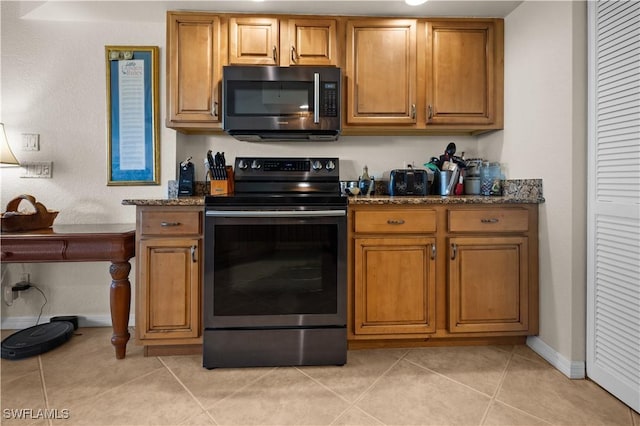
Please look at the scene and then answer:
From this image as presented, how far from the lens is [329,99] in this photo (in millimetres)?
2086

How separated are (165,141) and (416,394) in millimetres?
2194

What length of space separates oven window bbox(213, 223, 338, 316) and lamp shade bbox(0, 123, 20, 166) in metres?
A: 1.50

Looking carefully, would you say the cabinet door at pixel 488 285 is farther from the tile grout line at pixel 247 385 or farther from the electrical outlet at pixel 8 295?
the electrical outlet at pixel 8 295

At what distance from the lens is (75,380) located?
1.69 metres

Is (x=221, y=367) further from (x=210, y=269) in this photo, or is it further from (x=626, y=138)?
(x=626, y=138)

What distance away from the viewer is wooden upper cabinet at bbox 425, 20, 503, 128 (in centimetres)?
222

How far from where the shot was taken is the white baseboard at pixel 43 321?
2312 mm

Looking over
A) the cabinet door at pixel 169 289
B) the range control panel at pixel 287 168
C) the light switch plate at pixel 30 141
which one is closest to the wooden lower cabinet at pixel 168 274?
the cabinet door at pixel 169 289

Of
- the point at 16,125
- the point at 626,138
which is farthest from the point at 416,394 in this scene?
the point at 16,125

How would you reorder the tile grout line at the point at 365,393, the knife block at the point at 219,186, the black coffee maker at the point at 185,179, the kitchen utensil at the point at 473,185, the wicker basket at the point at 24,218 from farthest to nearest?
1. the kitchen utensil at the point at 473,185
2. the black coffee maker at the point at 185,179
3. the knife block at the point at 219,186
4. the wicker basket at the point at 24,218
5. the tile grout line at the point at 365,393

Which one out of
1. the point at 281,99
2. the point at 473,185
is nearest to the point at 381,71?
the point at 281,99

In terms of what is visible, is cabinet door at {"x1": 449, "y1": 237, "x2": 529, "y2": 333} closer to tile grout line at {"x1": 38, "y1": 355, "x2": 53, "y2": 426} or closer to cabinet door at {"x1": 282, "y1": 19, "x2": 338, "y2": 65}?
cabinet door at {"x1": 282, "y1": 19, "x2": 338, "y2": 65}

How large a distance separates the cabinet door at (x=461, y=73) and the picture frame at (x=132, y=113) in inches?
74.1

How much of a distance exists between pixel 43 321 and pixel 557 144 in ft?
11.3
